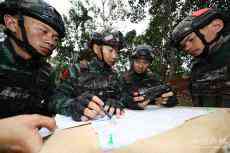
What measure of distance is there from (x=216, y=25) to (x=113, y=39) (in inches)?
38.3

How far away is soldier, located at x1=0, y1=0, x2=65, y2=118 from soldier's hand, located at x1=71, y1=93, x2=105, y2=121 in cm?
40

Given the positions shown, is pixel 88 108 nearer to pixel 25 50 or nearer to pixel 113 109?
pixel 113 109

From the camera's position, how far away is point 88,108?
1.78 metres

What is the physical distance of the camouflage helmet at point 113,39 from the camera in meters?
3.14

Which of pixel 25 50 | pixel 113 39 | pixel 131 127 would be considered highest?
pixel 113 39

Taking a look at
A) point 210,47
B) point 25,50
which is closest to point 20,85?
point 25,50

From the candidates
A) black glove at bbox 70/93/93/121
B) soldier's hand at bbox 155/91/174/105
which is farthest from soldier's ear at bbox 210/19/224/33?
black glove at bbox 70/93/93/121

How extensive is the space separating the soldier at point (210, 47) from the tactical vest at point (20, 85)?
1.33 meters

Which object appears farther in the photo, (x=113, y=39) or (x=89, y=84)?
(x=113, y=39)

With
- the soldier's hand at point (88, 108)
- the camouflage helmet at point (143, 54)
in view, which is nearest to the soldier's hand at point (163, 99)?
the soldier's hand at point (88, 108)

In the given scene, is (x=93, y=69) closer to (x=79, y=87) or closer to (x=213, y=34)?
(x=79, y=87)

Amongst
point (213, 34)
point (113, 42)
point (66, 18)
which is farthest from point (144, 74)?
point (66, 18)

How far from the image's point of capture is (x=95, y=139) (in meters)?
1.41

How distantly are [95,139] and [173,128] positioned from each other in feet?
1.21
